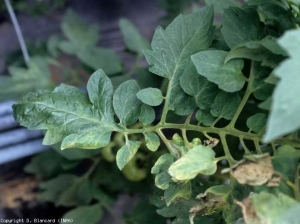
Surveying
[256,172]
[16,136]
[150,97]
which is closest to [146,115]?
[150,97]

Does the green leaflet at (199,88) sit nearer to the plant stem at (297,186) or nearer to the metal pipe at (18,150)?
the plant stem at (297,186)

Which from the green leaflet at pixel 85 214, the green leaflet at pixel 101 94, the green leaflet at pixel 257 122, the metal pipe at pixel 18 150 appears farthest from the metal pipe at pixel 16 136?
the green leaflet at pixel 257 122

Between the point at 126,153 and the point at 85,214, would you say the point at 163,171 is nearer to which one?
the point at 126,153

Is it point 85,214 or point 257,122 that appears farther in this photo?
point 85,214

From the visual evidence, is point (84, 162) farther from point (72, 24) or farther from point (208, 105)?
point (208, 105)

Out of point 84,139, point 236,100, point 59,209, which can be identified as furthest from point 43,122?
point 59,209

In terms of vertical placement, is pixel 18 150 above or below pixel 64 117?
below
